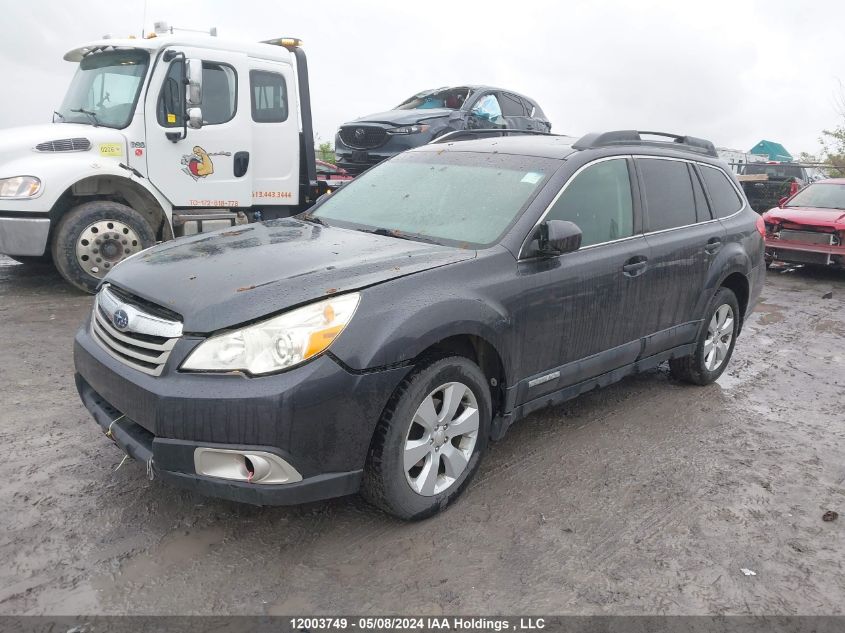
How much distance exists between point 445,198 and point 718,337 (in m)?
2.51

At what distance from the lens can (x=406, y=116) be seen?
34.1ft

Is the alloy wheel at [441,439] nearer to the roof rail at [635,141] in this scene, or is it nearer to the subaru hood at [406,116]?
the roof rail at [635,141]

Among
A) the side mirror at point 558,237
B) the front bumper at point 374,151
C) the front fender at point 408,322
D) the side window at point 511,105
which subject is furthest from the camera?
the side window at point 511,105

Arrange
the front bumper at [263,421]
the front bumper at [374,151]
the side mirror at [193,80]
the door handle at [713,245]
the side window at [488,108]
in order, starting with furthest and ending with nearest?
the side window at [488,108] < the front bumper at [374,151] < the side mirror at [193,80] < the door handle at [713,245] < the front bumper at [263,421]

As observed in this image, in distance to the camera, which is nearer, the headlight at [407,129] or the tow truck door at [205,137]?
the tow truck door at [205,137]

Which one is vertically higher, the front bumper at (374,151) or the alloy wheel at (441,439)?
the front bumper at (374,151)

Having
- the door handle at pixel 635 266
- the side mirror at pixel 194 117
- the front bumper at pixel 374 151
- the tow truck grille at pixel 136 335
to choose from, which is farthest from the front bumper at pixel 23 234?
the door handle at pixel 635 266

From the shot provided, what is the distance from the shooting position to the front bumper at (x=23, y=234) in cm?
645

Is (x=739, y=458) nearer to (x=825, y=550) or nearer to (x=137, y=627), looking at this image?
(x=825, y=550)

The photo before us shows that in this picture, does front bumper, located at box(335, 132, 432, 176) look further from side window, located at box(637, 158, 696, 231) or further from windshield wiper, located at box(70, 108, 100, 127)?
side window, located at box(637, 158, 696, 231)

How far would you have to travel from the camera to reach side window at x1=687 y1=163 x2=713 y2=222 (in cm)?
477

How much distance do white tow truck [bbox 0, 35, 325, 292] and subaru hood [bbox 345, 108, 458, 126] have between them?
6.61 ft

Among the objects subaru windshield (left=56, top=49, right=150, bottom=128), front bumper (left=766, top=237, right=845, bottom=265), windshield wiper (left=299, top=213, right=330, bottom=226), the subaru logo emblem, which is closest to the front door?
windshield wiper (left=299, top=213, right=330, bottom=226)

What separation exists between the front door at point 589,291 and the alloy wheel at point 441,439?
41cm
